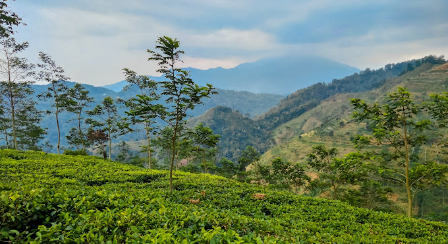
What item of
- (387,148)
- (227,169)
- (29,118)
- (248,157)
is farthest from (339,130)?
(29,118)

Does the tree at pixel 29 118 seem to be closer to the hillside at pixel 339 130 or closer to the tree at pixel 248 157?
the tree at pixel 248 157

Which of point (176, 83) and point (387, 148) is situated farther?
point (387, 148)

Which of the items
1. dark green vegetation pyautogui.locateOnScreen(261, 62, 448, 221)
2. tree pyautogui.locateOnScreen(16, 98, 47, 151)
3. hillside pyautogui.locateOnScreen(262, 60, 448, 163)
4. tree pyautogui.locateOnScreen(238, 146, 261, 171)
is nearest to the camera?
dark green vegetation pyautogui.locateOnScreen(261, 62, 448, 221)

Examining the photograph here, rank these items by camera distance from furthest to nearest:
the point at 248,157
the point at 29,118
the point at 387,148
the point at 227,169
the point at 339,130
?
the point at 339,130 < the point at 387,148 < the point at 29,118 < the point at 248,157 < the point at 227,169

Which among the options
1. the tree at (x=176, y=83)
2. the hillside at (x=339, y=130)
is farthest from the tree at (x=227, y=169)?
the hillside at (x=339, y=130)

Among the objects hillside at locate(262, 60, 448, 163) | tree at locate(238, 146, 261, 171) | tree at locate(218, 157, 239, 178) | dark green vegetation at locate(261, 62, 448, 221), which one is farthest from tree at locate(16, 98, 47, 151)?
hillside at locate(262, 60, 448, 163)

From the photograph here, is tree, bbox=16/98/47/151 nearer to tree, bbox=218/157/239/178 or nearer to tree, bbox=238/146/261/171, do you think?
tree, bbox=218/157/239/178

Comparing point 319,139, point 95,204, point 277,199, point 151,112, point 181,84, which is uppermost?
point 181,84

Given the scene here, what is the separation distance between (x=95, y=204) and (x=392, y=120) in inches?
662

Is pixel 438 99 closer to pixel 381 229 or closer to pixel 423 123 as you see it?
pixel 423 123

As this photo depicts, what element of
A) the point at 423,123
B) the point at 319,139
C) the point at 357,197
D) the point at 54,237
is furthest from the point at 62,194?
the point at 319,139

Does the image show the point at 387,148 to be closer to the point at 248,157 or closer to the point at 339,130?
the point at 339,130

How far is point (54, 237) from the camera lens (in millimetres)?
2758

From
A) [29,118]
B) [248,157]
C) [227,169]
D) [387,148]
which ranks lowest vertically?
[387,148]
